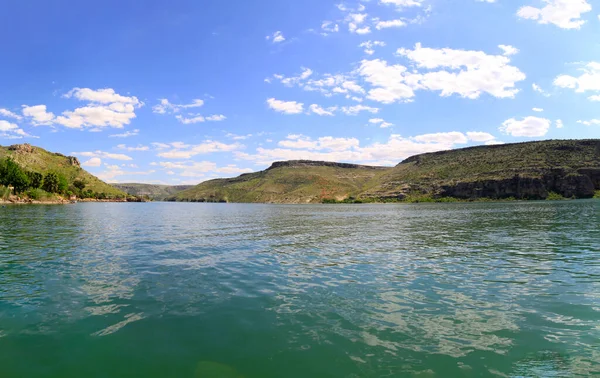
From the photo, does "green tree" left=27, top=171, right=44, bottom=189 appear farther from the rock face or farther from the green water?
the rock face

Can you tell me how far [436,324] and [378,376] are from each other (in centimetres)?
438

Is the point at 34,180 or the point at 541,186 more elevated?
the point at 34,180

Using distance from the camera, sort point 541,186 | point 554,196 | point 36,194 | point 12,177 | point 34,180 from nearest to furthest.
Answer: point 12,177, point 36,194, point 34,180, point 554,196, point 541,186

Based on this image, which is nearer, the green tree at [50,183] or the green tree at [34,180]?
the green tree at [34,180]

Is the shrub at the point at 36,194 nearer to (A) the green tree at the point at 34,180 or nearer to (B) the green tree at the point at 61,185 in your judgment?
(A) the green tree at the point at 34,180

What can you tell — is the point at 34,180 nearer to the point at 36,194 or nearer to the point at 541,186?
the point at 36,194

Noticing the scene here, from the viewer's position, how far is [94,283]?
16.8 meters

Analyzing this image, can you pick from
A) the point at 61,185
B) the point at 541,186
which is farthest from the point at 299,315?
the point at 541,186

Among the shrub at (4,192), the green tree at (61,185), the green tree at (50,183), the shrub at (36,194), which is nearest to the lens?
Answer: the shrub at (4,192)

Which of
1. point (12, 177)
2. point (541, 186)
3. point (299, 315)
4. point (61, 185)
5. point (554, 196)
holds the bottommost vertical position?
point (299, 315)

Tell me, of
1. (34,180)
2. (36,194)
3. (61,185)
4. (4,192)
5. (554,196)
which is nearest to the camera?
(4,192)

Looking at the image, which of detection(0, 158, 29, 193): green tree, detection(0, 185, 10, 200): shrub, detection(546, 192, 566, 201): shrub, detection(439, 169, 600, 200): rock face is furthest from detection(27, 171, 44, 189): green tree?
detection(546, 192, 566, 201): shrub

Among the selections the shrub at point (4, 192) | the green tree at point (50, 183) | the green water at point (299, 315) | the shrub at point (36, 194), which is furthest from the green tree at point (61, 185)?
the green water at point (299, 315)

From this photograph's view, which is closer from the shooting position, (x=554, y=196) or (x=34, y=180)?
(x=34, y=180)
